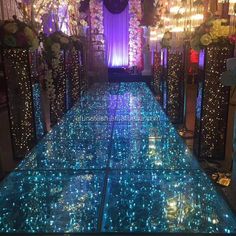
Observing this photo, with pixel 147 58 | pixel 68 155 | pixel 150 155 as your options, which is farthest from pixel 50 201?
pixel 147 58

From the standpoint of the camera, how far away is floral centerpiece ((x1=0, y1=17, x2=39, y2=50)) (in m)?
3.42

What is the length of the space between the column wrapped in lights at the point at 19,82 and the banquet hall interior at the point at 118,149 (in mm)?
10

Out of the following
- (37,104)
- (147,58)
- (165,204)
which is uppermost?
(165,204)

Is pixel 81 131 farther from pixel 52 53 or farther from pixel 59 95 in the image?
pixel 59 95

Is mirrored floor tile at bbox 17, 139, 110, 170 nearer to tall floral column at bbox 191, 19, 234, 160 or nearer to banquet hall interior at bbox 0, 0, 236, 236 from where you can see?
banquet hall interior at bbox 0, 0, 236, 236

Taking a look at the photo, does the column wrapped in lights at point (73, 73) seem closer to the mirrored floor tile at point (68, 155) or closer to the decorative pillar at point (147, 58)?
the mirrored floor tile at point (68, 155)

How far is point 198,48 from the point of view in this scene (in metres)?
3.44

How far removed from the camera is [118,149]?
6.51 ft

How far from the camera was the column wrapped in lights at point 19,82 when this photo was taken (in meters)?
3.49

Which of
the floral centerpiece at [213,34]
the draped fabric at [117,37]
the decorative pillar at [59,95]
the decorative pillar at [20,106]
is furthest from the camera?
the draped fabric at [117,37]

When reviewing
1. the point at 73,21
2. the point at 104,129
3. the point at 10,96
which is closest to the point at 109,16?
the point at 73,21

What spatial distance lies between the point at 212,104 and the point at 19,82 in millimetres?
2093

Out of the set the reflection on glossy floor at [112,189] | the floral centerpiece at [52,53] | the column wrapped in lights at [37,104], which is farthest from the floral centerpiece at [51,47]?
the reflection on glossy floor at [112,189]

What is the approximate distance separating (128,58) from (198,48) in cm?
1057
